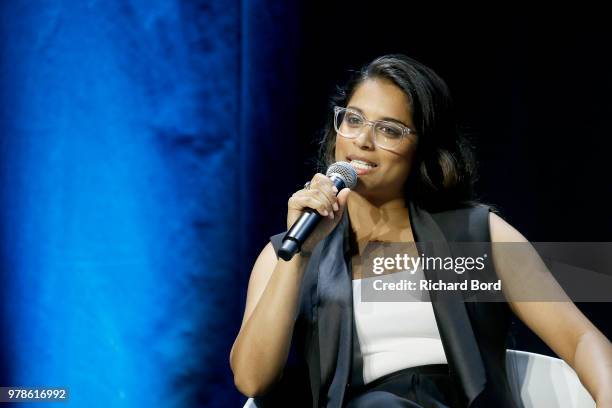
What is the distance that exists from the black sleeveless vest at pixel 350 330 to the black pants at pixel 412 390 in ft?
0.10

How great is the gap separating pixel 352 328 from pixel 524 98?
3.70 feet

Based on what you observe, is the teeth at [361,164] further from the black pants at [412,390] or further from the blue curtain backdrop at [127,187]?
the blue curtain backdrop at [127,187]

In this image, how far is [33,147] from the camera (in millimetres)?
1939

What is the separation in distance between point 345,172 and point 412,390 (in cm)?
44

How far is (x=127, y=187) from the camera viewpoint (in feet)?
6.55

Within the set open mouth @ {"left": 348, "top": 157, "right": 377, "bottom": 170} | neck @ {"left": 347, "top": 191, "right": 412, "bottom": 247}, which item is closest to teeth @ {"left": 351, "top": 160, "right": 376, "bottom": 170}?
open mouth @ {"left": 348, "top": 157, "right": 377, "bottom": 170}

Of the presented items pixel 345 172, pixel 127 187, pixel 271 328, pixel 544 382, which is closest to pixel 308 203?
pixel 345 172

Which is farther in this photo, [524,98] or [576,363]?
[524,98]

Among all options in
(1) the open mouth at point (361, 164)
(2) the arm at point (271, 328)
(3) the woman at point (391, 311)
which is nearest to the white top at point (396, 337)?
(3) the woman at point (391, 311)

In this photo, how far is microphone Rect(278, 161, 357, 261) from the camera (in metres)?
1.16

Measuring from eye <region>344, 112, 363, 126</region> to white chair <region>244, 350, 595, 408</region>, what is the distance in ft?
1.93

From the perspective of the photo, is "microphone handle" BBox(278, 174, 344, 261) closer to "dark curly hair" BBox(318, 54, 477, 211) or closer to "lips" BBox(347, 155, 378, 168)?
"lips" BBox(347, 155, 378, 168)

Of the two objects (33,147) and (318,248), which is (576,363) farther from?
(33,147)

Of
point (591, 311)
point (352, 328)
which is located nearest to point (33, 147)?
point (352, 328)
